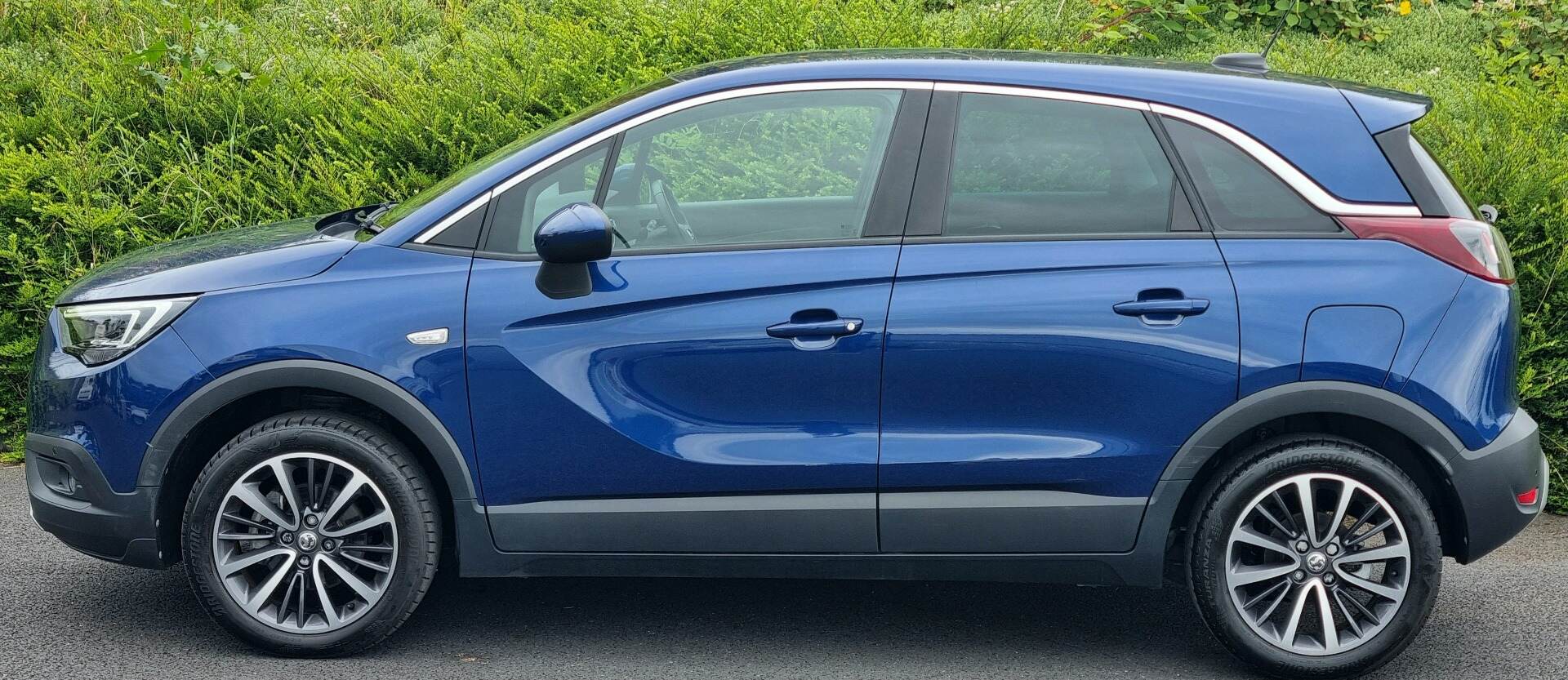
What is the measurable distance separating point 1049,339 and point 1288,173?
0.82 m

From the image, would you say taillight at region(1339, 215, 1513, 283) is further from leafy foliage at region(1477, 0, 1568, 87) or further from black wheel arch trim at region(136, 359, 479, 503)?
leafy foliage at region(1477, 0, 1568, 87)

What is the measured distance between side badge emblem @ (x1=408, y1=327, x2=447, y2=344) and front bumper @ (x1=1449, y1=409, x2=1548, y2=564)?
109 inches

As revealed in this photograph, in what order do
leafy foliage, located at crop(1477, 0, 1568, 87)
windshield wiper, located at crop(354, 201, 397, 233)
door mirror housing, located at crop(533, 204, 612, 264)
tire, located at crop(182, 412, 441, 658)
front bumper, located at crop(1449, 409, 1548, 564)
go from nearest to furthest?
door mirror housing, located at crop(533, 204, 612, 264)
front bumper, located at crop(1449, 409, 1548, 564)
tire, located at crop(182, 412, 441, 658)
windshield wiper, located at crop(354, 201, 397, 233)
leafy foliage, located at crop(1477, 0, 1568, 87)

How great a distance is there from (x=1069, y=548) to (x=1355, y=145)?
1.36 m

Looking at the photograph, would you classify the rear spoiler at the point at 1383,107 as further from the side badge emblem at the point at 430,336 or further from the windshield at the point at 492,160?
the side badge emblem at the point at 430,336

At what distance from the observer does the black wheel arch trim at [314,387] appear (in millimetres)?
3941

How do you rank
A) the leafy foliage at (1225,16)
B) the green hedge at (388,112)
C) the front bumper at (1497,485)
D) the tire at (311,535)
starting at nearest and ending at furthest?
1. the front bumper at (1497,485)
2. the tire at (311,535)
3. the green hedge at (388,112)
4. the leafy foliage at (1225,16)

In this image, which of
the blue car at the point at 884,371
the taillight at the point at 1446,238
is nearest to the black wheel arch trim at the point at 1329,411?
the blue car at the point at 884,371

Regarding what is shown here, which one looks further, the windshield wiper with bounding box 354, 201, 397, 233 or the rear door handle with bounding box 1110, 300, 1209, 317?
the windshield wiper with bounding box 354, 201, 397, 233

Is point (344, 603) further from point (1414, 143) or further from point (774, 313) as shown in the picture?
point (1414, 143)

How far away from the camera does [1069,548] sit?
13.0 feet

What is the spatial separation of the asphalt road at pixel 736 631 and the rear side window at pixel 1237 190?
1.32 meters

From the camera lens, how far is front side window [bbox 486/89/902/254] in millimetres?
4031


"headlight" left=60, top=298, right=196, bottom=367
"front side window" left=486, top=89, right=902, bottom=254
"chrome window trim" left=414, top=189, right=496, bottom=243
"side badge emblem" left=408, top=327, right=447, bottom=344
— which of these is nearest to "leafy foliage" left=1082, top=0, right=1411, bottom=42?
"front side window" left=486, top=89, right=902, bottom=254
